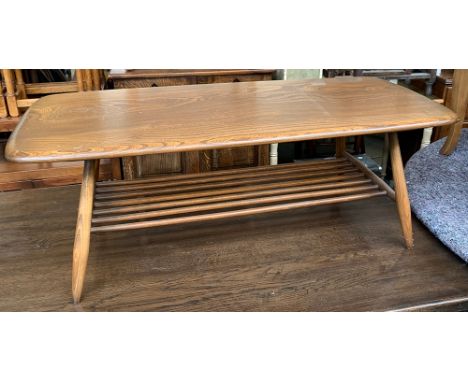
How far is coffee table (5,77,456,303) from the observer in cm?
123

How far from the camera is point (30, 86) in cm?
235

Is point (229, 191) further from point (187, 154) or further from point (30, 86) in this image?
point (30, 86)

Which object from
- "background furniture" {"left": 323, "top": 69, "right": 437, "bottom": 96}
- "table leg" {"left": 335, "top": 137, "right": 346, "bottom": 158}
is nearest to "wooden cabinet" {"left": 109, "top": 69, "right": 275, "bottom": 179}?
"background furniture" {"left": 323, "top": 69, "right": 437, "bottom": 96}

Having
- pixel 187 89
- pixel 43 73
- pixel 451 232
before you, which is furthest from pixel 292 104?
pixel 43 73

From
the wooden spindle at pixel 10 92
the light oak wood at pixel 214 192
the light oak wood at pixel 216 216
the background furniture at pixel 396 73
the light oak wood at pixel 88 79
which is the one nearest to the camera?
the light oak wood at pixel 216 216

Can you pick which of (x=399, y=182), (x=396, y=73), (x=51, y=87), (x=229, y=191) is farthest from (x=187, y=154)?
(x=399, y=182)

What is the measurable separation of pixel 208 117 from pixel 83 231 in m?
0.46

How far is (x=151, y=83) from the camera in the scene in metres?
2.47

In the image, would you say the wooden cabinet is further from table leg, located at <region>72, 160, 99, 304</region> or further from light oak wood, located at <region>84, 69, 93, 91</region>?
table leg, located at <region>72, 160, 99, 304</region>

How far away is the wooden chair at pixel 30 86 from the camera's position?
226 cm

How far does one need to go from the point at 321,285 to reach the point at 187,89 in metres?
0.78

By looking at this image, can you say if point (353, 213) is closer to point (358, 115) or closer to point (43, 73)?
point (358, 115)

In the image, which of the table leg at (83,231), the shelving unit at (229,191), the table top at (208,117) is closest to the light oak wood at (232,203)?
the shelving unit at (229,191)

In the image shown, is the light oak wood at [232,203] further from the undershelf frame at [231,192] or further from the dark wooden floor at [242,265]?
the dark wooden floor at [242,265]
